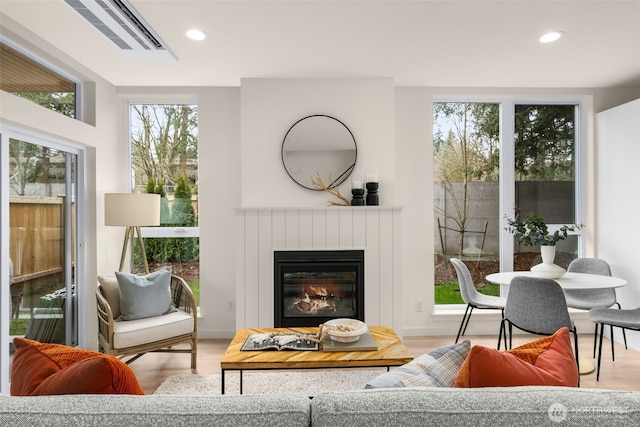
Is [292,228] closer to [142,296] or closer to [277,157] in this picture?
[277,157]


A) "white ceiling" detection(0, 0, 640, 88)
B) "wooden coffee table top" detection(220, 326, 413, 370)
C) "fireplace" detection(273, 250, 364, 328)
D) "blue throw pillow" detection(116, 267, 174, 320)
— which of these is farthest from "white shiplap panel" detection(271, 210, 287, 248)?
"wooden coffee table top" detection(220, 326, 413, 370)

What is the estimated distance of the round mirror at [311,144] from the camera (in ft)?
11.9

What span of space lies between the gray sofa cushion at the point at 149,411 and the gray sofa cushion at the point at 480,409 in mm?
83

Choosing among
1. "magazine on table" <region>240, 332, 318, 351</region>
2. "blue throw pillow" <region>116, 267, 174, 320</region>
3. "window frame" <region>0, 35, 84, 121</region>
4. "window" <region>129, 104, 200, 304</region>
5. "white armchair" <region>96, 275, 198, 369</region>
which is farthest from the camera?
"window" <region>129, 104, 200, 304</region>

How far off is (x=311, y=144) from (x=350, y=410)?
2.95 m

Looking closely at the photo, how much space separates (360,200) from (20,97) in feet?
8.45

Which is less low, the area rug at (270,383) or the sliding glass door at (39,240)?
the sliding glass door at (39,240)

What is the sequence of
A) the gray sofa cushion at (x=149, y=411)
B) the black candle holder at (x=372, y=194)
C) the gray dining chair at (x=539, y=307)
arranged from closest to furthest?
1. the gray sofa cushion at (x=149, y=411)
2. the gray dining chair at (x=539, y=307)
3. the black candle holder at (x=372, y=194)

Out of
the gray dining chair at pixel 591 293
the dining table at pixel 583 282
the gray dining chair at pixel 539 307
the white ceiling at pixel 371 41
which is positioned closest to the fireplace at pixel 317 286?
the dining table at pixel 583 282

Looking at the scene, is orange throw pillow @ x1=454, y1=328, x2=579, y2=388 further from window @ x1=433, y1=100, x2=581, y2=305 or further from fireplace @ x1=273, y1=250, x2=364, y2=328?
window @ x1=433, y1=100, x2=581, y2=305

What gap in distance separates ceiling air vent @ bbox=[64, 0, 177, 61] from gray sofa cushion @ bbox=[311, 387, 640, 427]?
2.12 metres

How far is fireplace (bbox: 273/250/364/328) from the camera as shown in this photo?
136 inches

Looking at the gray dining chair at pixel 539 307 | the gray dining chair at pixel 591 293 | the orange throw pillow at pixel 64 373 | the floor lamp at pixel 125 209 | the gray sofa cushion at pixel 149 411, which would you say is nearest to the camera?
the gray sofa cushion at pixel 149 411

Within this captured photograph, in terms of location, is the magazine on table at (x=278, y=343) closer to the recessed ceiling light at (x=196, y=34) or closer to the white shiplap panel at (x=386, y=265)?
the white shiplap panel at (x=386, y=265)
